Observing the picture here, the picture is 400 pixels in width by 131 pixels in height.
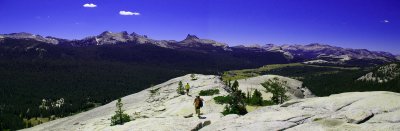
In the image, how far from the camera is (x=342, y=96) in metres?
34.8

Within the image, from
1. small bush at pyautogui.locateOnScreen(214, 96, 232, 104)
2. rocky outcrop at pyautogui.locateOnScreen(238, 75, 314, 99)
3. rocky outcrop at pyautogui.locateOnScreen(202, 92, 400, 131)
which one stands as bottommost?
rocky outcrop at pyautogui.locateOnScreen(238, 75, 314, 99)

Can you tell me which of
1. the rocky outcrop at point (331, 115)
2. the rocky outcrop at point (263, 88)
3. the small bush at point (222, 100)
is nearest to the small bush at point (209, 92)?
the small bush at point (222, 100)

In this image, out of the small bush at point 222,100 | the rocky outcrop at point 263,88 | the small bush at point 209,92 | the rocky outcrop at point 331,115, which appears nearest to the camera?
the rocky outcrop at point 331,115

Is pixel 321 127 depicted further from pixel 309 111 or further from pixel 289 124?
pixel 309 111

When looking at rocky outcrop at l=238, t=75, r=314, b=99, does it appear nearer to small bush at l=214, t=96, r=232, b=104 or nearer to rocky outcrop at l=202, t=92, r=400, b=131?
small bush at l=214, t=96, r=232, b=104

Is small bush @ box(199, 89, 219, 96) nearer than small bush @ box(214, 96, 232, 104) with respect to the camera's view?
No

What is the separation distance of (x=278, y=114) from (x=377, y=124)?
8.50m

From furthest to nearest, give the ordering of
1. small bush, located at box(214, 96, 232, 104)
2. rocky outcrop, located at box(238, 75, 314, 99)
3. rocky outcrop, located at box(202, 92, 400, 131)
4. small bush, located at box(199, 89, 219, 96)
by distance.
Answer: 1. rocky outcrop, located at box(238, 75, 314, 99)
2. small bush, located at box(199, 89, 219, 96)
3. small bush, located at box(214, 96, 232, 104)
4. rocky outcrop, located at box(202, 92, 400, 131)

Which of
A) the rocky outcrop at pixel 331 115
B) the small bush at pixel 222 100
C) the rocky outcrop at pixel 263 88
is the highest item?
the rocky outcrop at pixel 331 115

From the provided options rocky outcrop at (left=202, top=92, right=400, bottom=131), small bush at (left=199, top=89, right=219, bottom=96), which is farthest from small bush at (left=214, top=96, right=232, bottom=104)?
rocky outcrop at (left=202, top=92, right=400, bottom=131)

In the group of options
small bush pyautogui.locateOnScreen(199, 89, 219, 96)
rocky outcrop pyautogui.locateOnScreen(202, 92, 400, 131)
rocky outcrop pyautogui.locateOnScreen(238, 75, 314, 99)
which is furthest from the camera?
rocky outcrop pyautogui.locateOnScreen(238, 75, 314, 99)

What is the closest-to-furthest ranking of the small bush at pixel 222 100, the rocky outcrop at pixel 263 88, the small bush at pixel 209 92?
the small bush at pixel 222 100, the small bush at pixel 209 92, the rocky outcrop at pixel 263 88

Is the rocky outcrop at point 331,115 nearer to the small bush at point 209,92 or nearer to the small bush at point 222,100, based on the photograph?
the small bush at point 222,100

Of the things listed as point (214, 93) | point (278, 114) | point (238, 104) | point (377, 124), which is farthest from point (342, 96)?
point (214, 93)
